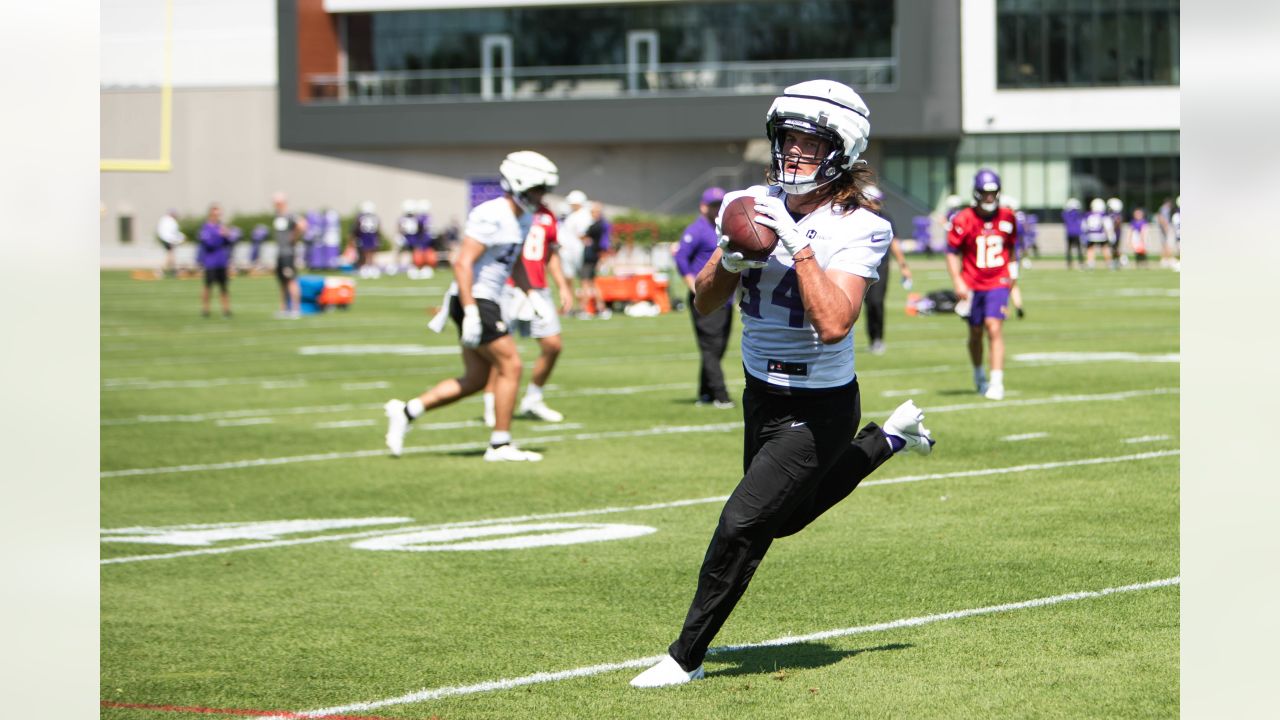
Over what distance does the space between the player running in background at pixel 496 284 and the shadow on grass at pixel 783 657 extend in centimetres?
591

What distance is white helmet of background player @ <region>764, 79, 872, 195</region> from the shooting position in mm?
5488

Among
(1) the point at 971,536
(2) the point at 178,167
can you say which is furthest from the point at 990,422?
(2) the point at 178,167

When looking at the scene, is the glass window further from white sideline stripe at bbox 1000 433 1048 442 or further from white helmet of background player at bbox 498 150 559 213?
white helmet of background player at bbox 498 150 559 213

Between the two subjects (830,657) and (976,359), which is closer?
(830,657)

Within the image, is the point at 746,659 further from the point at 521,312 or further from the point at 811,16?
the point at 811,16

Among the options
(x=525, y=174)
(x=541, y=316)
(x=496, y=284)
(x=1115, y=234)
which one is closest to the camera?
(x=525, y=174)

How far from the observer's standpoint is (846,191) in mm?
5684

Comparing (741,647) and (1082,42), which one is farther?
(1082,42)

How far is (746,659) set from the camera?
6.20 m

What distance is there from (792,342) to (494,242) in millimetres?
6755

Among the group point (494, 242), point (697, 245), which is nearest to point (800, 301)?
point (494, 242)

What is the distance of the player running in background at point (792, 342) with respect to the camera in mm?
5543

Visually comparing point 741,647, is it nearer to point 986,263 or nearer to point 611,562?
point 611,562

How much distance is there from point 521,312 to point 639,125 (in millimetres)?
52483
